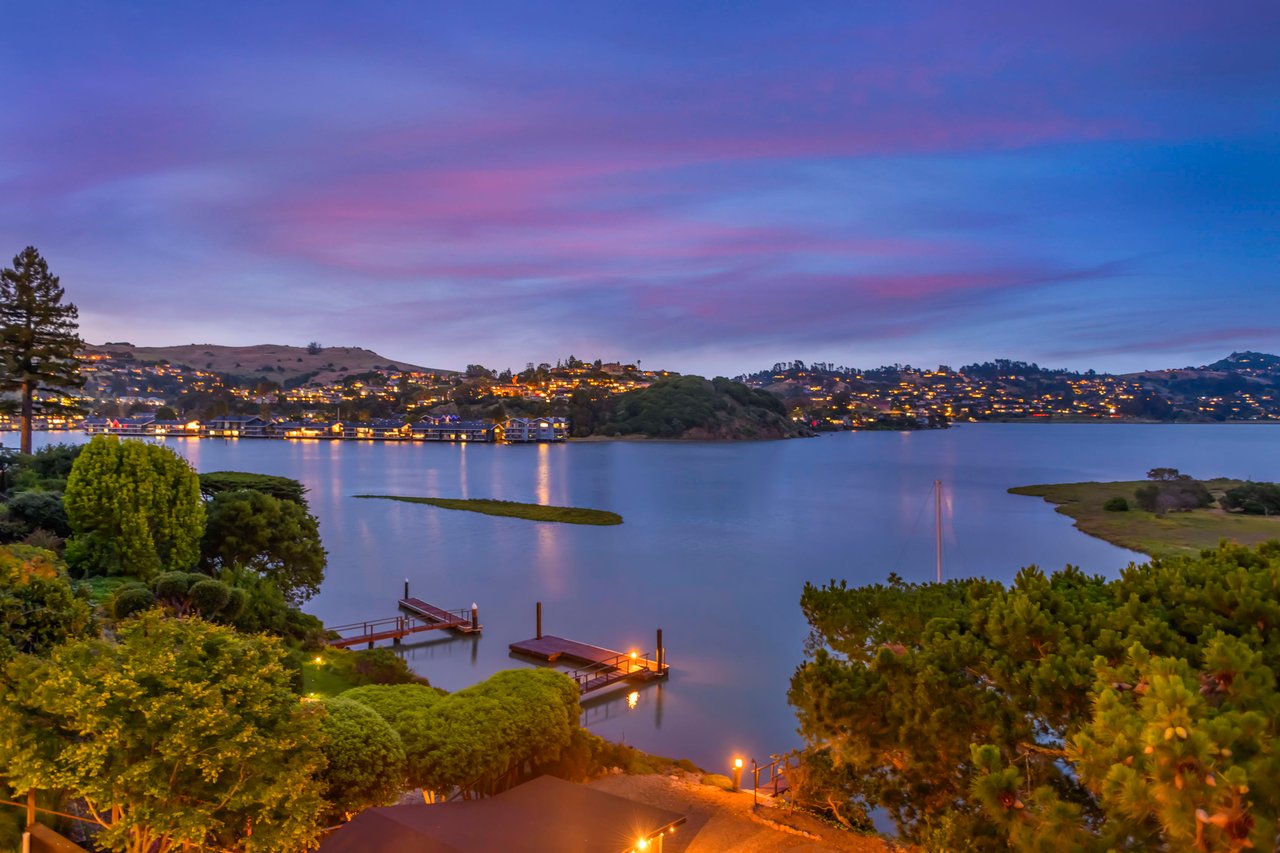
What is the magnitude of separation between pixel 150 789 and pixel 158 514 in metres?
14.3

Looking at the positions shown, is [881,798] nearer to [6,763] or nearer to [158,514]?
[6,763]

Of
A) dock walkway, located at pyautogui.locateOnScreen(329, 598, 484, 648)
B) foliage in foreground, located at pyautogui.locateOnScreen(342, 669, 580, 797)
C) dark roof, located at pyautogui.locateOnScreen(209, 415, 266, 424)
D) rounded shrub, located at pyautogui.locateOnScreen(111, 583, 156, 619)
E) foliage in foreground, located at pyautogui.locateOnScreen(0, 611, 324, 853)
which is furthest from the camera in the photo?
dark roof, located at pyautogui.locateOnScreen(209, 415, 266, 424)

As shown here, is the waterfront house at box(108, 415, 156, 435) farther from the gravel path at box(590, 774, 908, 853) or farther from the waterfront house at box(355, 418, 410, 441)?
the gravel path at box(590, 774, 908, 853)

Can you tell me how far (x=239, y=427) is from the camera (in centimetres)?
13600

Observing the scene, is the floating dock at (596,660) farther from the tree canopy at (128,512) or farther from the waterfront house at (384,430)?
the waterfront house at (384,430)

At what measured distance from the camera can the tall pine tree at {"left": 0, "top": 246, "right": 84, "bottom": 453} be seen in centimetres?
2867

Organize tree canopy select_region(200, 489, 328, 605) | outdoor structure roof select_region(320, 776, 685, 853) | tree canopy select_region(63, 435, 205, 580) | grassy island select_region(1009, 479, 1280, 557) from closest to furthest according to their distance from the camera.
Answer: outdoor structure roof select_region(320, 776, 685, 853), tree canopy select_region(63, 435, 205, 580), tree canopy select_region(200, 489, 328, 605), grassy island select_region(1009, 479, 1280, 557)

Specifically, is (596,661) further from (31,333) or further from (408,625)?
(31,333)

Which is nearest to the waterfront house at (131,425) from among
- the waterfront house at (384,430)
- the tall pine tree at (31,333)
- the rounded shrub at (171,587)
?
the waterfront house at (384,430)

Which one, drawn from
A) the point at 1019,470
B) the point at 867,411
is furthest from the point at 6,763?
the point at 867,411

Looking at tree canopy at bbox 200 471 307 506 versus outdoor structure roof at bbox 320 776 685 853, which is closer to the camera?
outdoor structure roof at bbox 320 776 685 853

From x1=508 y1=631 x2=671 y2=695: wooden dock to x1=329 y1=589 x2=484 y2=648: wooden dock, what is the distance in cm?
275

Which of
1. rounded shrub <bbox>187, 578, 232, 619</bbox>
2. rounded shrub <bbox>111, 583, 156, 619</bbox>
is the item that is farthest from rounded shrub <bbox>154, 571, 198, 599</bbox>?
rounded shrub <bbox>111, 583, 156, 619</bbox>

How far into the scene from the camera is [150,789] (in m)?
5.76
